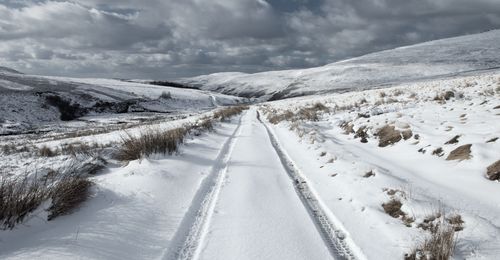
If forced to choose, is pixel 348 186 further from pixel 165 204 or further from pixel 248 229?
pixel 165 204

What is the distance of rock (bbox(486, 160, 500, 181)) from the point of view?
606cm

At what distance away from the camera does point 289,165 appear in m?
9.09

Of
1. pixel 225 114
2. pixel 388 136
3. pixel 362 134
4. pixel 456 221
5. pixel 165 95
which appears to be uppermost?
pixel 388 136

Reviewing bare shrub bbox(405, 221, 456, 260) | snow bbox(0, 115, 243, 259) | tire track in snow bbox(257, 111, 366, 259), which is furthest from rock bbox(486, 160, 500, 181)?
snow bbox(0, 115, 243, 259)

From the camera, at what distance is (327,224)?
16.8ft

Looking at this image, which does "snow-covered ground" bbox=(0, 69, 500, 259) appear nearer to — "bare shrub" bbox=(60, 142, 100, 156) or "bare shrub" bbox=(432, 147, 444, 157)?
"bare shrub" bbox=(432, 147, 444, 157)

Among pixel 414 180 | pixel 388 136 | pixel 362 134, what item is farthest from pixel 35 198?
pixel 362 134

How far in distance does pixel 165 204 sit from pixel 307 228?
2277 millimetres

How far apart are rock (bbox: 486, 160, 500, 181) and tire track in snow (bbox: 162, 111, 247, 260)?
442 cm

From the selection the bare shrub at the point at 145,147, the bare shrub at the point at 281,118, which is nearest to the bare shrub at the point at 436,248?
the bare shrub at the point at 145,147

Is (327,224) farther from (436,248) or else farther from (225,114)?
(225,114)

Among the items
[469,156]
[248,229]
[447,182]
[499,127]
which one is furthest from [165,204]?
[499,127]

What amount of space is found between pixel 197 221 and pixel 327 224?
175 cm

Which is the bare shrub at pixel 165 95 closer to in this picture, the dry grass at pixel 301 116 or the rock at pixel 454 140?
the dry grass at pixel 301 116
